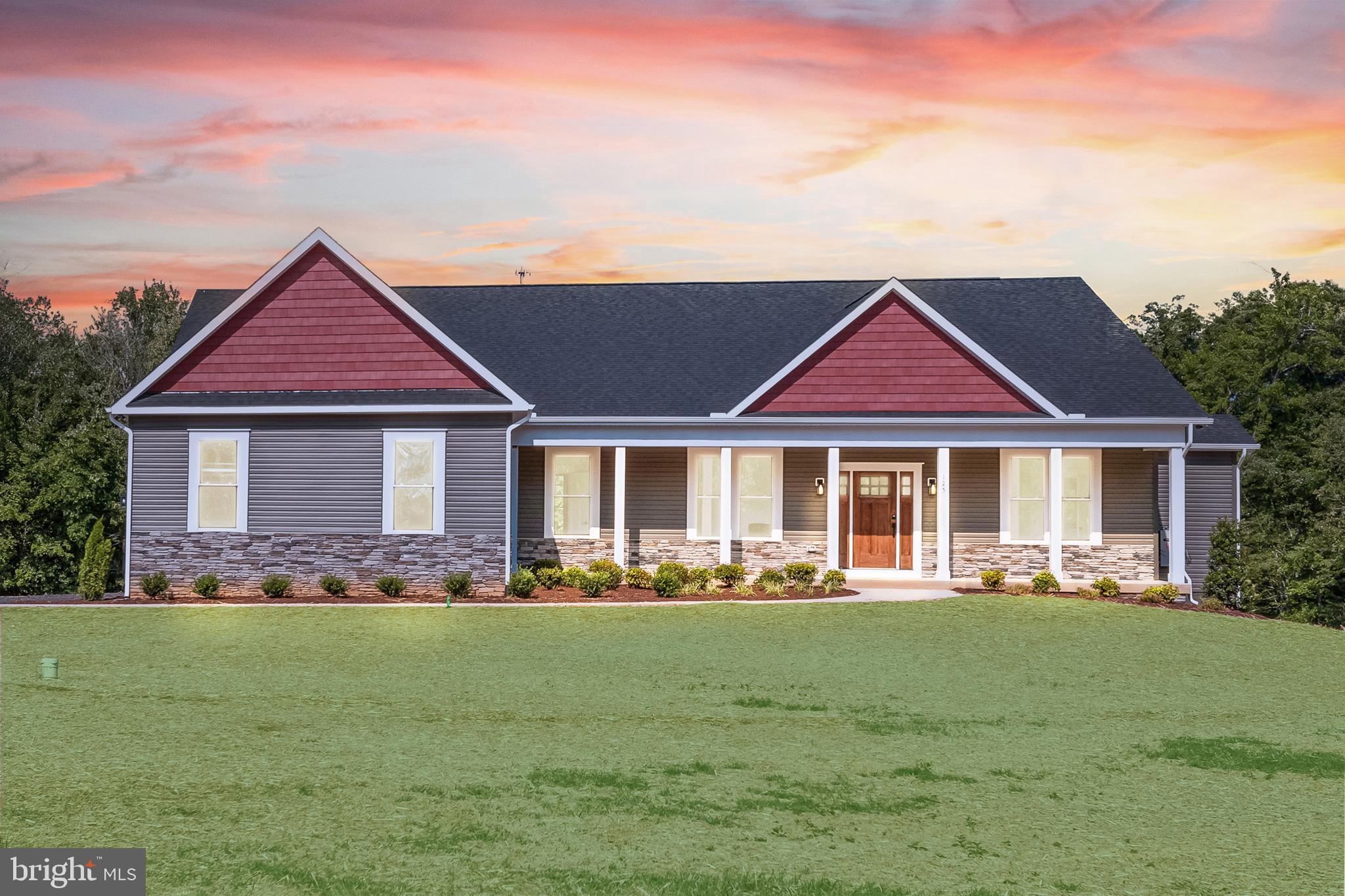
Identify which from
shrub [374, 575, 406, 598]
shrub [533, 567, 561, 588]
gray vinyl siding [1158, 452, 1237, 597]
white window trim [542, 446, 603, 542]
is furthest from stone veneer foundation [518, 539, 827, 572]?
gray vinyl siding [1158, 452, 1237, 597]

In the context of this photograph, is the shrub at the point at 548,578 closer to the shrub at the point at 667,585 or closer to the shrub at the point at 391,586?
the shrub at the point at 667,585

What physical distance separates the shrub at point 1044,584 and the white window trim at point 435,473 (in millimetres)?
11596

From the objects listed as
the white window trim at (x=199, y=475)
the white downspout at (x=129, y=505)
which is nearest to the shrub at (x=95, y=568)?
the white downspout at (x=129, y=505)

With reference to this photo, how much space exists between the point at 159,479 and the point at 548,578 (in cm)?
800

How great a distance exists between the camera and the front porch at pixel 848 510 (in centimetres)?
2497

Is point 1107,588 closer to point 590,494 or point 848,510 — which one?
point 848,510

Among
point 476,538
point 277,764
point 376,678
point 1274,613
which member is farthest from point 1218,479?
point 277,764

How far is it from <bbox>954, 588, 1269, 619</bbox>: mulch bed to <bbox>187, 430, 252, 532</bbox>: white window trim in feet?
46.4

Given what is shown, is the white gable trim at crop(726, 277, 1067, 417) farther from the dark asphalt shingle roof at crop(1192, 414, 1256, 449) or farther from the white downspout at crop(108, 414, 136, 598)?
the white downspout at crop(108, 414, 136, 598)

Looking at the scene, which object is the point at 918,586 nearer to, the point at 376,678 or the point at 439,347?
the point at 439,347

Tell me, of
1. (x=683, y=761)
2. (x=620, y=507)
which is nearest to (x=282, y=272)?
(x=620, y=507)

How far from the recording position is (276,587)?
22578 mm

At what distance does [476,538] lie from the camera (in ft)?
75.3

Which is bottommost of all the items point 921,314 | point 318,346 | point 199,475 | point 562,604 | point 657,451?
point 562,604
